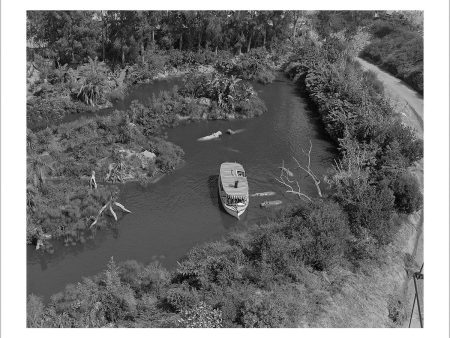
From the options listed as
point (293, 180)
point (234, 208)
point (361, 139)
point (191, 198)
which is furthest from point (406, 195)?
point (191, 198)

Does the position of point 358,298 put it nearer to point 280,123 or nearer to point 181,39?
point 280,123

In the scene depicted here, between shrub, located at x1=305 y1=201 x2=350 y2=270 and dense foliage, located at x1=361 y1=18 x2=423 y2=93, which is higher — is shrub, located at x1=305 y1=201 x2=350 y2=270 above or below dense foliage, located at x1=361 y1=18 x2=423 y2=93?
below

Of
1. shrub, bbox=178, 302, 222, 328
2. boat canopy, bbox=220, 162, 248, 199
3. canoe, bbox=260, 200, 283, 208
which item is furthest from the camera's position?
canoe, bbox=260, 200, 283, 208

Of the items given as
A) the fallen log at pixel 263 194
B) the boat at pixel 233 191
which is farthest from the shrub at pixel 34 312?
the fallen log at pixel 263 194

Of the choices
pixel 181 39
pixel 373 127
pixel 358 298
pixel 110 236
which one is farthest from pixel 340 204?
pixel 181 39

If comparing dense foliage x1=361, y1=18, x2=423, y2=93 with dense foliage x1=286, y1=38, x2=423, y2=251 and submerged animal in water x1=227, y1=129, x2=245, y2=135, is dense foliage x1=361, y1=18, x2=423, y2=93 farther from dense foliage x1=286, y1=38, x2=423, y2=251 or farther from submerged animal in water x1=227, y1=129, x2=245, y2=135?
submerged animal in water x1=227, y1=129, x2=245, y2=135

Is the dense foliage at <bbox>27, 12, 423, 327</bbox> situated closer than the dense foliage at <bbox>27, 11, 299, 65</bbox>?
Yes

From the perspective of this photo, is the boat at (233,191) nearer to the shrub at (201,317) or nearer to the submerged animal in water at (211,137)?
the submerged animal in water at (211,137)

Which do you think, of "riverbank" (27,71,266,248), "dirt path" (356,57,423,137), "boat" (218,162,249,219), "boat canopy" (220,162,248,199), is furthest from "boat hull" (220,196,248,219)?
"dirt path" (356,57,423,137)
